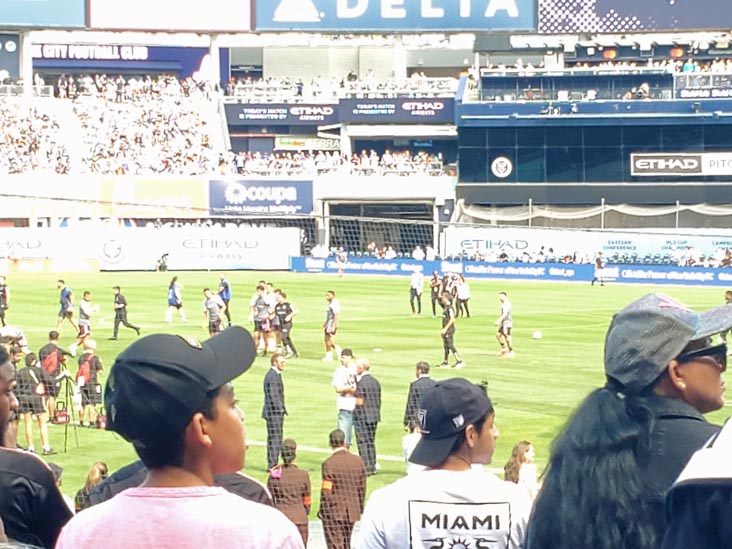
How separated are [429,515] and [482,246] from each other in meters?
57.7

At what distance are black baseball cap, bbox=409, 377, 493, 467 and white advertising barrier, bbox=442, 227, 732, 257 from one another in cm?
5601

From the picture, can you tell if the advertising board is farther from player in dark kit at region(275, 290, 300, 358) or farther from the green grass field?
player in dark kit at region(275, 290, 300, 358)

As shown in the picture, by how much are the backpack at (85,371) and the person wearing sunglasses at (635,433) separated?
18663 mm

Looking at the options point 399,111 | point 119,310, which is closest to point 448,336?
point 119,310

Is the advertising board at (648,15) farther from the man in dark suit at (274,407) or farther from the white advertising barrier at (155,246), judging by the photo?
the man in dark suit at (274,407)

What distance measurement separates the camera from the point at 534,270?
58812mm

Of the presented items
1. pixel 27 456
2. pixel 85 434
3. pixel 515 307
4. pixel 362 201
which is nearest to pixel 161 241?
pixel 362 201

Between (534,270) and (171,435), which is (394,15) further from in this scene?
(171,435)

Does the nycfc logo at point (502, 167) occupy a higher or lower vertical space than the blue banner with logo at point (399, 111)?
lower

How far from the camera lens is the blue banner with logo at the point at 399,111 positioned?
76750 mm

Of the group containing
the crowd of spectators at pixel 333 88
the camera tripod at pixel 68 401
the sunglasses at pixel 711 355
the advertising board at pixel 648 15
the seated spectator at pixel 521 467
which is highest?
the advertising board at pixel 648 15

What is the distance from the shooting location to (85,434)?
22.5m

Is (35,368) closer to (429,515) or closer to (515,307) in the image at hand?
(429,515)

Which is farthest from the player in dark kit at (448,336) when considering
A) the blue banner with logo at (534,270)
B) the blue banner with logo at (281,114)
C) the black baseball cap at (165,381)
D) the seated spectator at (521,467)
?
the blue banner with logo at (281,114)
